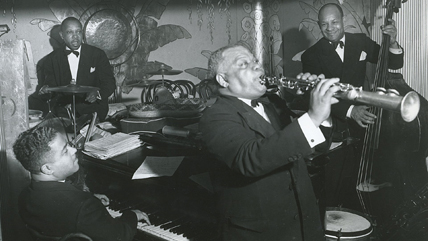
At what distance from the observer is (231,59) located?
1891mm

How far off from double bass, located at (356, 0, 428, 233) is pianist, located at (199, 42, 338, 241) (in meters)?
1.03

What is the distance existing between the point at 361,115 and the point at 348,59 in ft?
3.26

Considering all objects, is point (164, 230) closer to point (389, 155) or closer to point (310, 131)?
point (310, 131)

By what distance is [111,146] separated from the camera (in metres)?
2.81

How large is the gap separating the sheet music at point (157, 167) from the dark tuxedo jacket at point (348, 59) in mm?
2326

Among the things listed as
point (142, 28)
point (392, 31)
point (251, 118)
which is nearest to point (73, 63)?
point (142, 28)

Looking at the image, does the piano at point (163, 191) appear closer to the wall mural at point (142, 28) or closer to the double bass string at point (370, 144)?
the double bass string at point (370, 144)

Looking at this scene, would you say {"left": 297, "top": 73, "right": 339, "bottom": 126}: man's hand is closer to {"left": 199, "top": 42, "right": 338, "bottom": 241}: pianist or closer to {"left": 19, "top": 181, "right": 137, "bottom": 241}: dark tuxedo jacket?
{"left": 199, "top": 42, "right": 338, "bottom": 241}: pianist

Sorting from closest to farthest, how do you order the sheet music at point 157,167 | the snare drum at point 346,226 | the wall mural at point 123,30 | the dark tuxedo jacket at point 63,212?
the dark tuxedo jacket at point 63,212 → the snare drum at point 346,226 → the sheet music at point 157,167 → the wall mural at point 123,30

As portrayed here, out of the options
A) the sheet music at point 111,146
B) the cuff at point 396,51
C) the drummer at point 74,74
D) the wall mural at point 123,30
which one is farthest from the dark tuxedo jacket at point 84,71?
the cuff at point 396,51

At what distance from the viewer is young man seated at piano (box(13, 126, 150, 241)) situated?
1.90 metres

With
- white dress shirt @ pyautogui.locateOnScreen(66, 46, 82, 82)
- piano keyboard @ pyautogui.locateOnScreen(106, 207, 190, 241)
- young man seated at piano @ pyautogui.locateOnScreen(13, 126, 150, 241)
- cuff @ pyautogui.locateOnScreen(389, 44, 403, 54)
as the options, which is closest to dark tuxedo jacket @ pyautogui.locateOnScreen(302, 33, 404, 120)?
cuff @ pyautogui.locateOnScreen(389, 44, 403, 54)

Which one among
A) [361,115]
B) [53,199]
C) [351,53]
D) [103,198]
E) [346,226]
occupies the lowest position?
[346,226]

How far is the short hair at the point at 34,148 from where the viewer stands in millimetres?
1949
